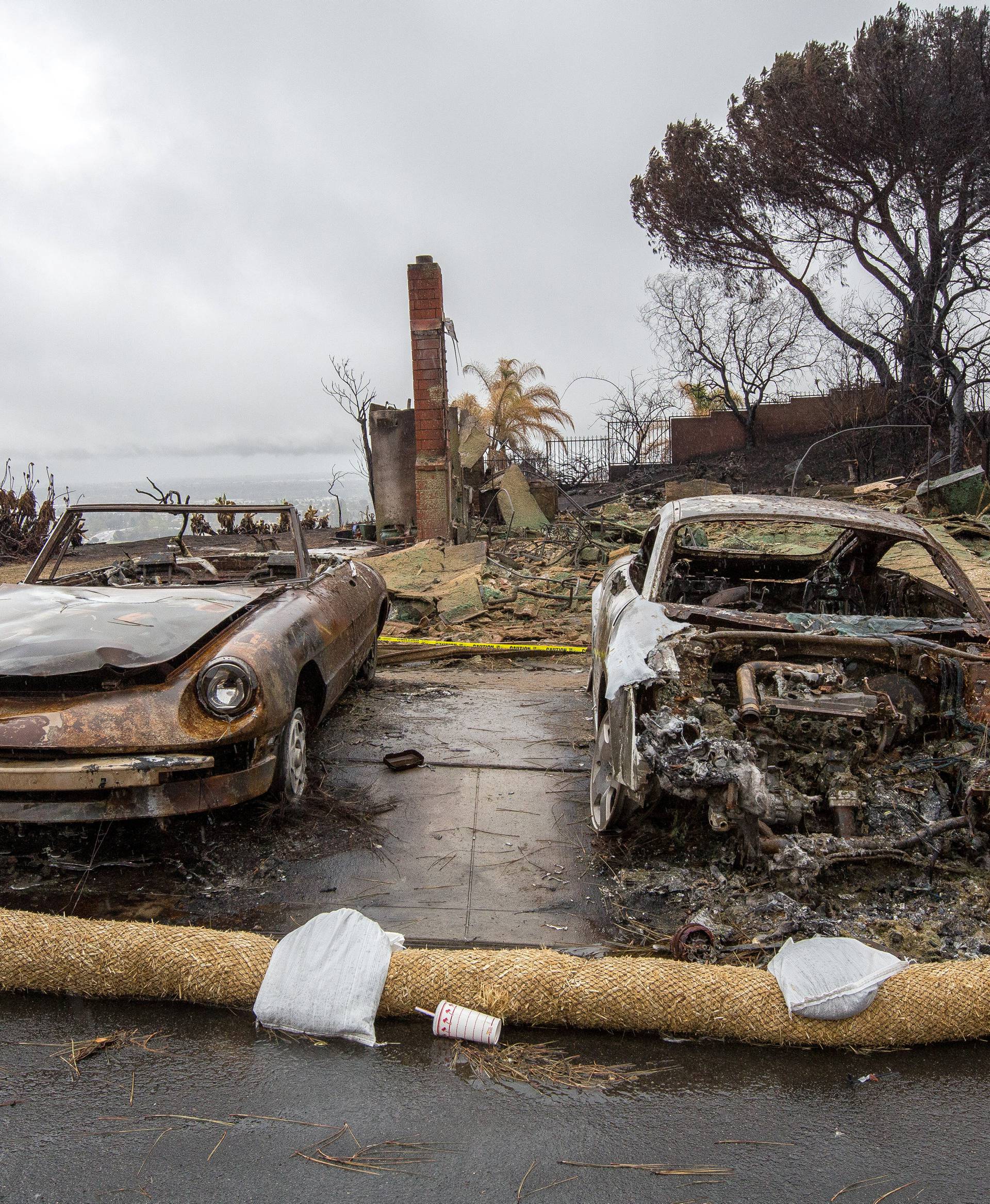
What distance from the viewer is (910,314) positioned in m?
21.7

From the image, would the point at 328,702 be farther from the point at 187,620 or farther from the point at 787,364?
the point at 787,364

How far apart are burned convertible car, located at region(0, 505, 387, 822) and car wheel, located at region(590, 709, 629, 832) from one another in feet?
4.42

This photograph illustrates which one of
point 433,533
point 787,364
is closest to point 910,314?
point 787,364

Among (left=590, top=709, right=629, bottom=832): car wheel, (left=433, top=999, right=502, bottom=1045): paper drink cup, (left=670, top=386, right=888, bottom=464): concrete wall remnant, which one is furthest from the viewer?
(left=670, top=386, right=888, bottom=464): concrete wall remnant

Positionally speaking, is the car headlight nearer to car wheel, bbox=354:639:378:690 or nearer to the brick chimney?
car wheel, bbox=354:639:378:690

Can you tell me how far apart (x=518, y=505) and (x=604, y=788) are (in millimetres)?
14025

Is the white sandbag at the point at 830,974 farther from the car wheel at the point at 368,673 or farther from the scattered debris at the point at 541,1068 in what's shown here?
the car wheel at the point at 368,673

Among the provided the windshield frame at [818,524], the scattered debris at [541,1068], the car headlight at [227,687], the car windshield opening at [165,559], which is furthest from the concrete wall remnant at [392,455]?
the scattered debris at [541,1068]

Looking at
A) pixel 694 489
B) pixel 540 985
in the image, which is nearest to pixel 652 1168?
pixel 540 985

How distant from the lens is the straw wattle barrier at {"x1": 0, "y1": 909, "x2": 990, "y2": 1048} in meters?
2.55

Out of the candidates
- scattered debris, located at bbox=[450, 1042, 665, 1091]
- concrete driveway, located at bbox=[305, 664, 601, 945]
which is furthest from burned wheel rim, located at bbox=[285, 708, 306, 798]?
scattered debris, located at bbox=[450, 1042, 665, 1091]

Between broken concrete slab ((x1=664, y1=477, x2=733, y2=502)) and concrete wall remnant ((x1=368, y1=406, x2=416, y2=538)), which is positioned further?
broken concrete slab ((x1=664, y1=477, x2=733, y2=502))

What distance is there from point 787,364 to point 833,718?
25.2 metres

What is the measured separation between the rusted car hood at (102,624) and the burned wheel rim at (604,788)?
1.77 metres
